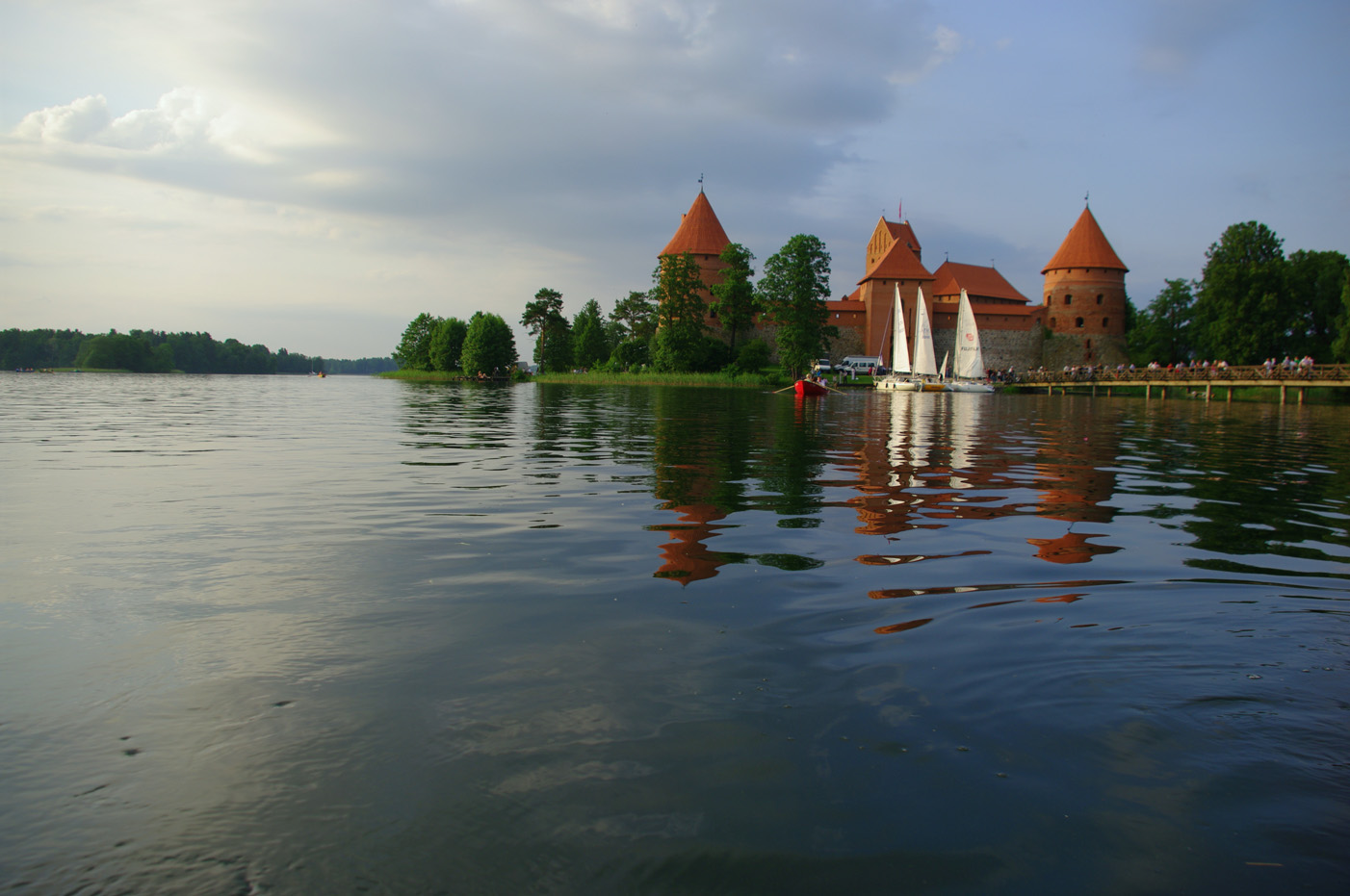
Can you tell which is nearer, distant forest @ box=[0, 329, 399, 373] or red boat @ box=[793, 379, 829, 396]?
red boat @ box=[793, 379, 829, 396]

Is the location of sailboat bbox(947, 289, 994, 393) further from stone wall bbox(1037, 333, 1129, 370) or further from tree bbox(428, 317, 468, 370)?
tree bbox(428, 317, 468, 370)

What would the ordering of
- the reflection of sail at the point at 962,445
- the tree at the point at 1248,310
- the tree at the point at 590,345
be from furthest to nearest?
1. the tree at the point at 590,345
2. the tree at the point at 1248,310
3. the reflection of sail at the point at 962,445

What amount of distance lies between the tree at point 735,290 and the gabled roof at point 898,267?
15.2 metres

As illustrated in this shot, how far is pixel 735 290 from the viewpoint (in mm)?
66000

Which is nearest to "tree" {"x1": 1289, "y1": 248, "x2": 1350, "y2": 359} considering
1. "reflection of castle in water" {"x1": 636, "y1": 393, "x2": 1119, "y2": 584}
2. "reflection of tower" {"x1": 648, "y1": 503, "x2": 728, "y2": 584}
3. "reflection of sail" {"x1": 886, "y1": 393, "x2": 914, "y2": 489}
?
"reflection of sail" {"x1": 886, "y1": 393, "x2": 914, "y2": 489}

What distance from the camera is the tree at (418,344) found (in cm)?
11156

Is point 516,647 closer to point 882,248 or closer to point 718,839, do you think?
point 718,839

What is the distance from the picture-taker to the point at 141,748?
2.57 m

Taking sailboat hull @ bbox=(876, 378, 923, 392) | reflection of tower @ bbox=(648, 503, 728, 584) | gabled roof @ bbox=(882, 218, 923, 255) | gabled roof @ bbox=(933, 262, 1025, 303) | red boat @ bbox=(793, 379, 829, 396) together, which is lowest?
reflection of tower @ bbox=(648, 503, 728, 584)

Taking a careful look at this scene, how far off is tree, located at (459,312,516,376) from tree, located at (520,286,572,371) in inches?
136

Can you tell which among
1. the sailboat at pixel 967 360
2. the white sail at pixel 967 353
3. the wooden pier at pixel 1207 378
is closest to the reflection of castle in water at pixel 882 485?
the wooden pier at pixel 1207 378

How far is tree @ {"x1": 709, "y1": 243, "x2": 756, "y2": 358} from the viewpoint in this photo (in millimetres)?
65938

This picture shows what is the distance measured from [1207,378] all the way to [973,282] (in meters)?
35.6

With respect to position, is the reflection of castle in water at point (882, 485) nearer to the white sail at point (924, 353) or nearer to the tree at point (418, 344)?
the white sail at point (924, 353)
